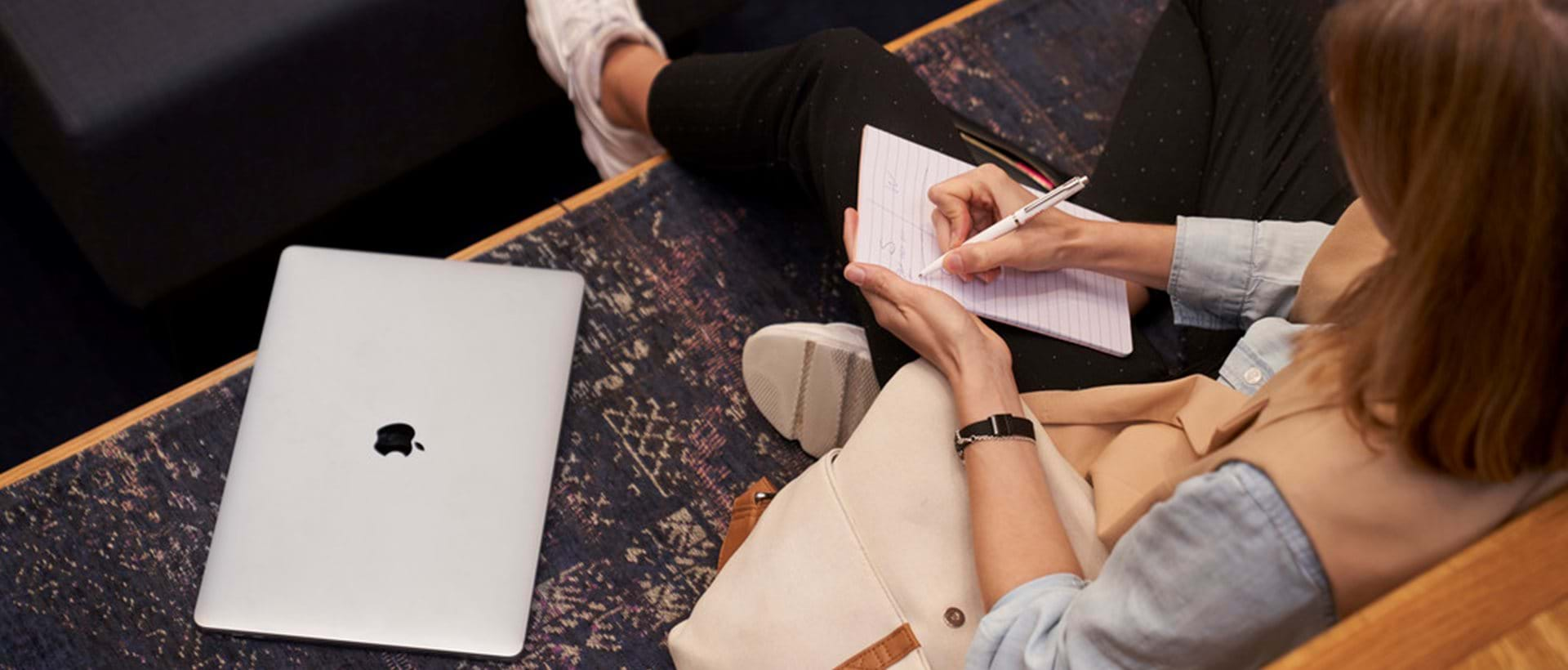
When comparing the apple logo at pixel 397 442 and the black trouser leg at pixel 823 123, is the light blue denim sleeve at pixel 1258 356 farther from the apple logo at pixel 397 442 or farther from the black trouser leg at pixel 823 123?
the apple logo at pixel 397 442

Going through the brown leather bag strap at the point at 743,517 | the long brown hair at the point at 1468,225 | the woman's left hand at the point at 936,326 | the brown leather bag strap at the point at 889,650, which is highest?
the long brown hair at the point at 1468,225

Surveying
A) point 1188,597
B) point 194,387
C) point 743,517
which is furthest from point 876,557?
point 194,387

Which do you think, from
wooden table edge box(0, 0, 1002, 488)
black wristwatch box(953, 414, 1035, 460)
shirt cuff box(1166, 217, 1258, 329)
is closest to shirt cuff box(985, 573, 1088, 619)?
black wristwatch box(953, 414, 1035, 460)

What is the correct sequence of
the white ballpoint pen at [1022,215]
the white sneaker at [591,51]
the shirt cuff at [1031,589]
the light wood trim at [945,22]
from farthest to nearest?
the light wood trim at [945,22], the white sneaker at [591,51], the white ballpoint pen at [1022,215], the shirt cuff at [1031,589]

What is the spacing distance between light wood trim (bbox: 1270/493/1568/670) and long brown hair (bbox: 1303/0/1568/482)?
4 cm

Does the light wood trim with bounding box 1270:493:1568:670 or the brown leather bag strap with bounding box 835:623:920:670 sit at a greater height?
the light wood trim with bounding box 1270:493:1568:670

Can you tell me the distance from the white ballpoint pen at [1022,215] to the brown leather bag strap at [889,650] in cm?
35

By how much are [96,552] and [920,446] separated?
2.62 ft

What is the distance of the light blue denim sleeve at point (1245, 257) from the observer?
1.25 meters

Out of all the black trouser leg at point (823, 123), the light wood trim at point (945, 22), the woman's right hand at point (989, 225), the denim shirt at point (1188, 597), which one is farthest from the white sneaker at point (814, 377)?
the light wood trim at point (945, 22)

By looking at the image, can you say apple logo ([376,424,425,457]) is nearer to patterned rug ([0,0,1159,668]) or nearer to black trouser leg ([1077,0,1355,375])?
patterned rug ([0,0,1159,668])

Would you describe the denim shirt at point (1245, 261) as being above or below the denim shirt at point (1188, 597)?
below

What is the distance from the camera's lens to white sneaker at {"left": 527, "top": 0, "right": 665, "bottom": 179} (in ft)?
5.32

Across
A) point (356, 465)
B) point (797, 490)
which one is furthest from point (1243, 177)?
point (356, 465)
